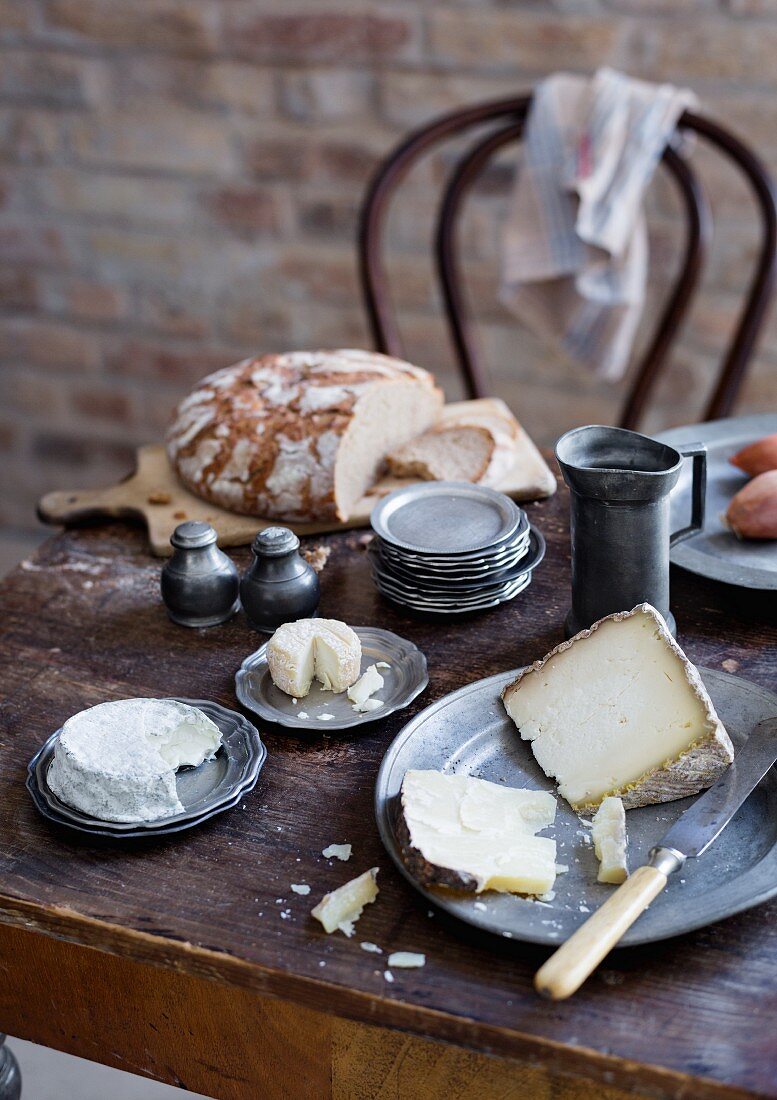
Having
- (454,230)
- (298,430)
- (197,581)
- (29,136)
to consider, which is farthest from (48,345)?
(197,581)

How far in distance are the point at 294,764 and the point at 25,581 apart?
1.74ft

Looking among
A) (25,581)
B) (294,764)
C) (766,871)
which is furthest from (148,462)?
(766,871)

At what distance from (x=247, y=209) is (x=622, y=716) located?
→ 6.48 feet

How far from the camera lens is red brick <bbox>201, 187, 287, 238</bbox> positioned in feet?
8.57

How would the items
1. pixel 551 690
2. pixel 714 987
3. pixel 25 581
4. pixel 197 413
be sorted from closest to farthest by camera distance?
1. pixel 714 987
2. pixel 551 690
3. pixel 25 581
4. pixel 197 413

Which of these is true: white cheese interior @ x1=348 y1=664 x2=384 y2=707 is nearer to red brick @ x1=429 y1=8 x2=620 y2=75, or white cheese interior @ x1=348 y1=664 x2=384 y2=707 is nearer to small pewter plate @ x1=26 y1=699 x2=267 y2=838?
small pewter plate @ x1=26 y1=699 x2=267 y2=838

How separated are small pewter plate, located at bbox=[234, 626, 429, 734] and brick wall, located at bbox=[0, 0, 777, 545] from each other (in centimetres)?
149

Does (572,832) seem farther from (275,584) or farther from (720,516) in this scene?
(720,516)

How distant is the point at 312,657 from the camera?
1.11 metres

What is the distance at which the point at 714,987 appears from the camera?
30.4 inches

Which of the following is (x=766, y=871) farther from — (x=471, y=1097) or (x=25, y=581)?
(x=25, y=581)

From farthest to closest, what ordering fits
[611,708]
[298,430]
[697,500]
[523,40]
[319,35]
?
[319,35] → [523,40] → [298,430] → [697,500] → [611,708]

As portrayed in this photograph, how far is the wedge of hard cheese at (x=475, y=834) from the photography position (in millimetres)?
830

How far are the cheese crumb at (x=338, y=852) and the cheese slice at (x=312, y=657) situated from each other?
0.68 feet
